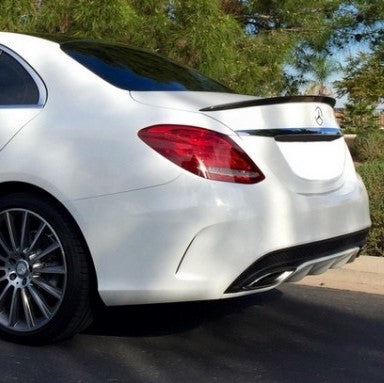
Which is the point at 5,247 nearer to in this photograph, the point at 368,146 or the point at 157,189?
the point at 157,189

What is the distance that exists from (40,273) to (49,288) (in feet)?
0.34

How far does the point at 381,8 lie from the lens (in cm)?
1241

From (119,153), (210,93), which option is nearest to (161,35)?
(210,93)

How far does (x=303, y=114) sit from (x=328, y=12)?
25.7 feet

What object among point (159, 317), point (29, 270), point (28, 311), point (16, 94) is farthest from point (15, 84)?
point (159, 317)

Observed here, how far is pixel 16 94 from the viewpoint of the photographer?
15.2 feet

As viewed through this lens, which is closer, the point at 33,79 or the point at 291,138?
the point at 291,138

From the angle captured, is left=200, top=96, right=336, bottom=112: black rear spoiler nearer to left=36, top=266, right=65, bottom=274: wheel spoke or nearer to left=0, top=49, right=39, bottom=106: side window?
left=0, top=49, right=39, bottom=106: side window

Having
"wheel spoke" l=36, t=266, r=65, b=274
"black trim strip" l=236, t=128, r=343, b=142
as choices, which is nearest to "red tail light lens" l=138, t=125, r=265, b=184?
"black trim strip" l=236, t=128, r=343, b=142

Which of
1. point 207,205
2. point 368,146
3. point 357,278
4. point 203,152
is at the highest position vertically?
point 203,152

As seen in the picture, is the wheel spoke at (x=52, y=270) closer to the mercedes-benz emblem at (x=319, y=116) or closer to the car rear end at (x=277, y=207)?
the car rear end at (x=277, y=207)

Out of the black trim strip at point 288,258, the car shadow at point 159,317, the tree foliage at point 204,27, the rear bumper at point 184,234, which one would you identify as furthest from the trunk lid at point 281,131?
the tree foliage at point 204,27

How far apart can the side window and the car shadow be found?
1.23 m

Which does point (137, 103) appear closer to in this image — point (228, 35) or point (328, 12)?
point (228, 35)
